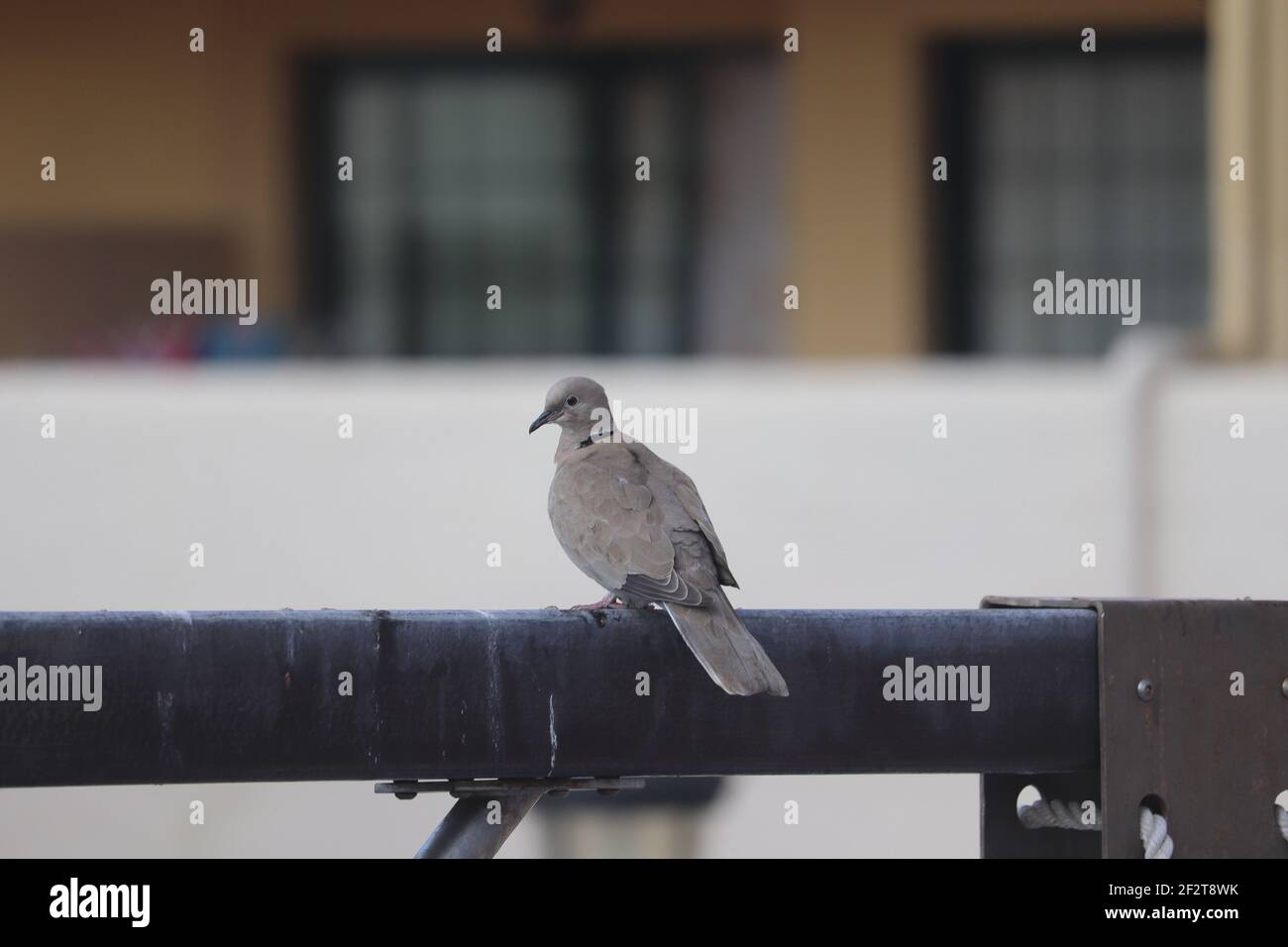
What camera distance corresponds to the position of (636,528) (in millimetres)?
3432

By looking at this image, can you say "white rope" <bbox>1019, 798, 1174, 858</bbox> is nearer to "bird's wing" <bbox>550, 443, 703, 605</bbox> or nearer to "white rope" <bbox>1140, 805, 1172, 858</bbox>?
"white rope" <bbox>1140, 805, 1172, 858</bbox>

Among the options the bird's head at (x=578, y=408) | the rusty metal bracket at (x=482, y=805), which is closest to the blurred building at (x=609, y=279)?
the bird's head at (x=578, y=408)

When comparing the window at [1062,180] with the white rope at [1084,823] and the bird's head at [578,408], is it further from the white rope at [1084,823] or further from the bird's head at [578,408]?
the white rope at [1084,823]

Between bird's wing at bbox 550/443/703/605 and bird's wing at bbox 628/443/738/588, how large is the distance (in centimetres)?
2

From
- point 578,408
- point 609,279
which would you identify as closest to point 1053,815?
point 578,408

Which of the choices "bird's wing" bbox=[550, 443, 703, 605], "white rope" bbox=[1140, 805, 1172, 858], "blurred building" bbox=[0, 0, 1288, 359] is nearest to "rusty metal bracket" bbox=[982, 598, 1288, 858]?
"white rope" bbox=[1140, 805, 1172, 858]

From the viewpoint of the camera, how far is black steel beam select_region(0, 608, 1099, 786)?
2369 millimetres

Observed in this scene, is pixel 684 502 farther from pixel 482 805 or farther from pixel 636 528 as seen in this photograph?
pixel 482 805

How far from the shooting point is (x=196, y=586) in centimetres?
691

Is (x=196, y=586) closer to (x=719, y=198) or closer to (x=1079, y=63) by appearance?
(x=719, y=198)

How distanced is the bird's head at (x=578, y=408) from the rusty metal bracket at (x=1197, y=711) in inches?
70.0

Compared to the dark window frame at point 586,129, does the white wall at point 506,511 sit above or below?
below

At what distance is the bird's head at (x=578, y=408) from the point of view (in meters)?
4.12

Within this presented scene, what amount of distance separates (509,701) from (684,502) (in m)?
1.14
